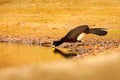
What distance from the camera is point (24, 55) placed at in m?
15.8

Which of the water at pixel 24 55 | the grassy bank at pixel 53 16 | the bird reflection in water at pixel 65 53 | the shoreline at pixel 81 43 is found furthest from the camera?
the grassy bank at pixel 53 16

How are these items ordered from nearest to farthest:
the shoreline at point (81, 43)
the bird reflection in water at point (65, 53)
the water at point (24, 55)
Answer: the water at point (24, 55), the bird reflection in water at point (65, 53), the shoreline at point (81, 43)

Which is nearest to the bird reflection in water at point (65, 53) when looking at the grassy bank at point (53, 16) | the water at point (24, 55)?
the water at point (24, 55)

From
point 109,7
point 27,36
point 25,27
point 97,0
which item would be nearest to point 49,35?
point 27,36

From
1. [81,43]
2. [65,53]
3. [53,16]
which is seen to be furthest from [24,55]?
[53,16]

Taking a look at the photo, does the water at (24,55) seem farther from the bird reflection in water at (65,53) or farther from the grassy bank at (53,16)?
the grassy bank at (53,16)

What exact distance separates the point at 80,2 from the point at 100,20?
16.6 ft

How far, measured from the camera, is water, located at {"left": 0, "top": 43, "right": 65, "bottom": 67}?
46.5 feet

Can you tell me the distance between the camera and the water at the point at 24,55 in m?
14.2

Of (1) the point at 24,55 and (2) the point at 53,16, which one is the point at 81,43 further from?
(2) the point at 53,16

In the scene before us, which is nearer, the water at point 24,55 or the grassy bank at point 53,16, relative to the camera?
the water at point 24,55

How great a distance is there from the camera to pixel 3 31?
23266mm

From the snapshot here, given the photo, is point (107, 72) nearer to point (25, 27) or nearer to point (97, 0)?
point (25, 27)

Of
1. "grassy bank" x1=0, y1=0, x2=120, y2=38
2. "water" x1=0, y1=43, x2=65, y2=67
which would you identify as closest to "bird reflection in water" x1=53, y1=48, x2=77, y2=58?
"water" x1=0, y1=43, x2=65, y2=67
